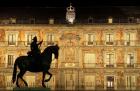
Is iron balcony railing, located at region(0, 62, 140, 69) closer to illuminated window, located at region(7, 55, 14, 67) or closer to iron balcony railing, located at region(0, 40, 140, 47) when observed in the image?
illuminated window, located at region(7, 55, 14, 67)

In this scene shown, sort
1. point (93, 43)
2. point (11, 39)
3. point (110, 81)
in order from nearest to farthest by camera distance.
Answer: point (110, 81), point (93, 43), point (11, 39)

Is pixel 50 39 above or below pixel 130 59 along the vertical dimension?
above

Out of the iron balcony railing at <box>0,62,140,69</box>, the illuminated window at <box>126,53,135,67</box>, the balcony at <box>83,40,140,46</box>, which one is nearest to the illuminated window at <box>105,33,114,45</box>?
the balcony at <box>83,40,140,46</box>

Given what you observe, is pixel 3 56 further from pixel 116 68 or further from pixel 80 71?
pixel 116 68

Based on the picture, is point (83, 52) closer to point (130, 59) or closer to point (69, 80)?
point (69, 80)

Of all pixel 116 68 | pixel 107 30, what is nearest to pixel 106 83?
pixel 116 68

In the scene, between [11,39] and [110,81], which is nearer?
[110,81]

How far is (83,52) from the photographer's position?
223 ft

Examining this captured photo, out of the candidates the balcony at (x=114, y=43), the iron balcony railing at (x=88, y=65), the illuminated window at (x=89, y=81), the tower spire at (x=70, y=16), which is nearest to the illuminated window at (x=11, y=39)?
the iron balcony railing at (x=88, y=65)

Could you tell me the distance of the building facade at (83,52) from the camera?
67.2 metres

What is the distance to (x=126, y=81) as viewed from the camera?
67.1m

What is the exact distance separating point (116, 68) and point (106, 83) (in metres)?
2.20

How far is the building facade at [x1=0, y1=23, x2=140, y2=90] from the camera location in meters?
67.2

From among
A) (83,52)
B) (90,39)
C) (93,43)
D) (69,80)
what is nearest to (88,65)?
(83,52)
